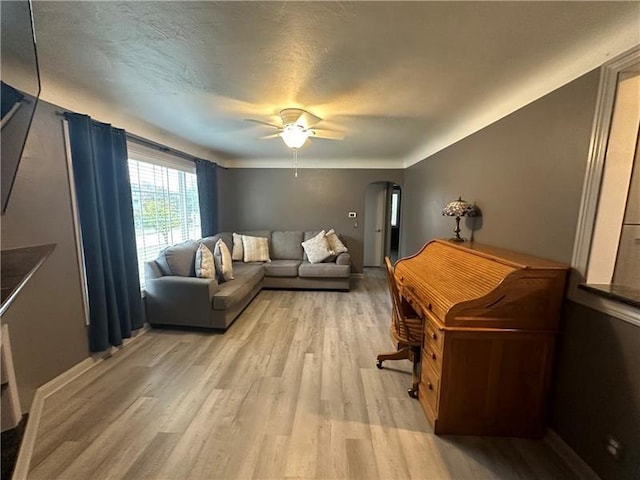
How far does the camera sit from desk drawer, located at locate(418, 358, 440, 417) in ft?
5.60

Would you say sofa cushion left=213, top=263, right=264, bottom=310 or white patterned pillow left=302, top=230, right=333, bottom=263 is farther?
white patterned pillow left=302, top=230, right=333, bottom=263

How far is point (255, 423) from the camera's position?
1.75m

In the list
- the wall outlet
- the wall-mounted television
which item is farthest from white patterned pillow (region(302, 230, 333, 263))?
the wall-mounted television

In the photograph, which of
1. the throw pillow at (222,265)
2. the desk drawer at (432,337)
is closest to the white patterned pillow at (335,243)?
the throw pillow at (222,265)

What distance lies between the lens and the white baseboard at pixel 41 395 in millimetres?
746

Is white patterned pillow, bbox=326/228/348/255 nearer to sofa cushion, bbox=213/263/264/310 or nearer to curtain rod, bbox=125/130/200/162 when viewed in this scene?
sofa cushion, bbox=213/263/264/310

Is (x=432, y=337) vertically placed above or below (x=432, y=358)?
above

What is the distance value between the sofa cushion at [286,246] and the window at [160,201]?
1426 millimetres

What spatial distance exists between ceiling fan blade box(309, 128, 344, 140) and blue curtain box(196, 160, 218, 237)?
85.9 inches

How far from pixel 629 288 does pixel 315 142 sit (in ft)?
11.1

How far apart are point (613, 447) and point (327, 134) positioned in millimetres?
3333

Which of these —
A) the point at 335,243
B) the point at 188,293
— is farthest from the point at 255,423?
the point at 335,243

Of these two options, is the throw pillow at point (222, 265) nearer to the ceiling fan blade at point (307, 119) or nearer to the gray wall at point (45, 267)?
the gray wall at point (45, 267)

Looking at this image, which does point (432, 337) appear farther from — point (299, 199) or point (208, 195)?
point (208, 195)
